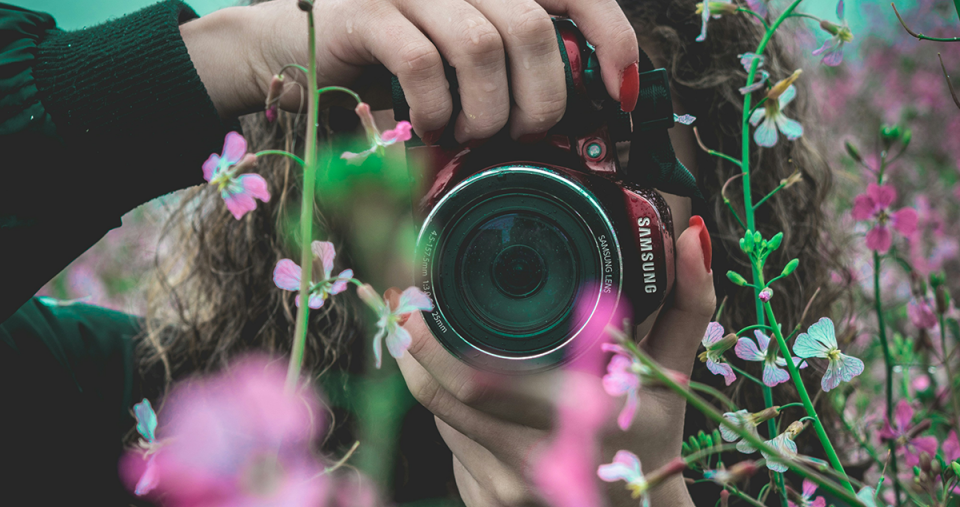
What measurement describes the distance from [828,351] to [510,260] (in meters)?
0.24

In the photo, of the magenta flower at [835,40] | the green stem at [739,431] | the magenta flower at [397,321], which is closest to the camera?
the green stem at [739,431]

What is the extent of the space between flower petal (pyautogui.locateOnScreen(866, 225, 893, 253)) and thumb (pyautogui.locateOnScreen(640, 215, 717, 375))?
0.39ft

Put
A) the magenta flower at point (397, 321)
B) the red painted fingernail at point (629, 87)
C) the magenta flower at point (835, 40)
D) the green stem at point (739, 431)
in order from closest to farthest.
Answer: the green stem at point (739, 431) → the magenta flower at point (397, 321) → the magenta flower at point (835, 40) → the red painted fingernail at point (629, 87)

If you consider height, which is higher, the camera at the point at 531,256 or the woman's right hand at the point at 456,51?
the woman's right hand at the point at 456,51

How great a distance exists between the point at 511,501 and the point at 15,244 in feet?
1.66

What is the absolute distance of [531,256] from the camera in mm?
495

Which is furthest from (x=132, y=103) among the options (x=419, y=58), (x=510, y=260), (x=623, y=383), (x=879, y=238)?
(x=879, y=238)

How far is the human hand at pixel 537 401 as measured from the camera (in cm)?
52

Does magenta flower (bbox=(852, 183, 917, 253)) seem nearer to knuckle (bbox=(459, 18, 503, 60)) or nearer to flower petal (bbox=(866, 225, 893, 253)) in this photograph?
flower petal (bbox=(866, 225, 893, 253))

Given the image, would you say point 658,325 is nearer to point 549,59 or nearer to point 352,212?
point 549,59

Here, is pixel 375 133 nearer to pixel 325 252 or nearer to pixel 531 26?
pixel 325 252

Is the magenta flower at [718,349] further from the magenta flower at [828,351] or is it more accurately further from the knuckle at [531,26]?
the knuckle at [531,26]

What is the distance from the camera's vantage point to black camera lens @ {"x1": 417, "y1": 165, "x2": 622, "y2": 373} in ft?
1.56

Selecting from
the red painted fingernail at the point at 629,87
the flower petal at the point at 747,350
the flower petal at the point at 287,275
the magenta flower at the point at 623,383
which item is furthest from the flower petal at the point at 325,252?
the red painted fingernail at the point at 629,87
